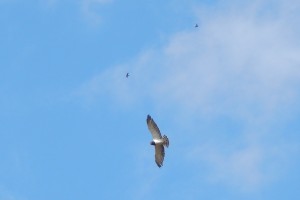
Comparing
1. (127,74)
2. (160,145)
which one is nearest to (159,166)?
(160,145)

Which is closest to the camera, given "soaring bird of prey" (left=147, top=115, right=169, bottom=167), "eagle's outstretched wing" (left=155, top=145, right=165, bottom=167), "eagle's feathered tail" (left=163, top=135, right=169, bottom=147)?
"eagle's feathered tail" (left=163, top=135, right=169, bottom=147)

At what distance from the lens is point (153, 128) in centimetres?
4909

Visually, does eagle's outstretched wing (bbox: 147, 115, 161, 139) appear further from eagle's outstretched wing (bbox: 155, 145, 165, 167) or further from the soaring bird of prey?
eagle's outstretched wing (bbox: 155, 145, 165, 167)

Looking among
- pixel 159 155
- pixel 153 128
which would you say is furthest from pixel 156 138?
pixel 159 155

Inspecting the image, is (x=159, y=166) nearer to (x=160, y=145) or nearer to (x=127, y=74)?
(x=160, y=145)

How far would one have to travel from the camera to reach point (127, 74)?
6197cm

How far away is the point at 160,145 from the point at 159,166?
181 cm

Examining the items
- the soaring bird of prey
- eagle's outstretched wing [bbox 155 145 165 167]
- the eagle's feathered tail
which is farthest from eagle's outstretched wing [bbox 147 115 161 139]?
eagle's outstretched wing [bbox 155 145 165 167]

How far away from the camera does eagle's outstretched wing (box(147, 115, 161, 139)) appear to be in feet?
160

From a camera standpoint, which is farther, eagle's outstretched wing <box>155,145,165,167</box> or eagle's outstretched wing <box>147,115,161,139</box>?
eagle's outstretched wing <box>155,145,165,167</box>

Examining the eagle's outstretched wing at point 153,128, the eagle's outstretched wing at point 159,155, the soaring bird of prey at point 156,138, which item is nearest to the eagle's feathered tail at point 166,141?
the soaring bird of prey at point 156,138

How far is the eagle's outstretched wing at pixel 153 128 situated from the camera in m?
48.6

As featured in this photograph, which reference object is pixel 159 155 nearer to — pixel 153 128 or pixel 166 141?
pixel 166 141

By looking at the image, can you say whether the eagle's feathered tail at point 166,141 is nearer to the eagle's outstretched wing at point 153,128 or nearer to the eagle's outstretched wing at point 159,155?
the eagle's outstretched wing at point 153,128
